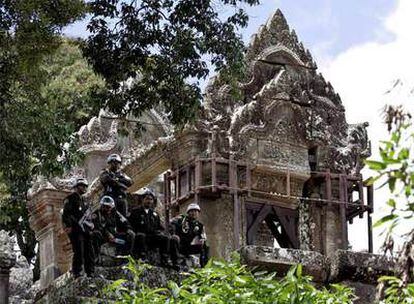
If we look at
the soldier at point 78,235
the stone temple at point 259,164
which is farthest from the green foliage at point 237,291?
the stone temple at point 259,164

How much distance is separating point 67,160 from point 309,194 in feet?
16.4

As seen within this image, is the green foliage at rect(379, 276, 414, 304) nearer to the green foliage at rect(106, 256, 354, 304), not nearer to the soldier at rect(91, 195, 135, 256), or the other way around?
the green foliage at rect(106, 256, 354, 304)

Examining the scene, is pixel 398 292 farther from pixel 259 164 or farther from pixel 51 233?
pixel 51 233

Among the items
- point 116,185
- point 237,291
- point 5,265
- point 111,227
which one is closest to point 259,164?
point 5,265

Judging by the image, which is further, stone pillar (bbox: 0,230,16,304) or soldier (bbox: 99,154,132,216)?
stone pillar (bbox: 0,230,16,304)

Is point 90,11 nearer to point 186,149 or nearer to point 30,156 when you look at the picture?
point 30,156

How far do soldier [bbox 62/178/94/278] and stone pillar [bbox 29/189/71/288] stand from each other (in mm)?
6305

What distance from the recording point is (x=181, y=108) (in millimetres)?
13367

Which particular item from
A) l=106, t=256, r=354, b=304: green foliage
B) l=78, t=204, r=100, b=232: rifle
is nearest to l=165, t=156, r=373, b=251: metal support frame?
l=78, t=204, r=100, b=232: rifle

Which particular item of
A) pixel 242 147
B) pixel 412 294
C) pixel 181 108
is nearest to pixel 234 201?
pixel 242 147

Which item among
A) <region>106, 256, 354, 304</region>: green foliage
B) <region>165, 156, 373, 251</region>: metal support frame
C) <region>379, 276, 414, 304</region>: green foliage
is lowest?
<region>379, 276, 414, 304</region>: green foliage

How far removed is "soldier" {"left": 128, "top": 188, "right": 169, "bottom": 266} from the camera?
12.2m

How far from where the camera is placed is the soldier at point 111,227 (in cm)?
1184

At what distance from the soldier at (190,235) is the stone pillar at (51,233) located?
17.1 ft
